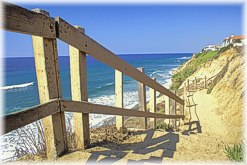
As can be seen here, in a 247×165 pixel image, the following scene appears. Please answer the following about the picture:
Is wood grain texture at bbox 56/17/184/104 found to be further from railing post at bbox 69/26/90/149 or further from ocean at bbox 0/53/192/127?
ocean at bbox 0/53/192/127

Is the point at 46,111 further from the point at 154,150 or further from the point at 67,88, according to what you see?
the point at 67,88

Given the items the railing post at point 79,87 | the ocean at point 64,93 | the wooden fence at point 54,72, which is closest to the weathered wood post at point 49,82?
the wooden fence at point 54,72

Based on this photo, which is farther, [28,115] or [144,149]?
[144,149]

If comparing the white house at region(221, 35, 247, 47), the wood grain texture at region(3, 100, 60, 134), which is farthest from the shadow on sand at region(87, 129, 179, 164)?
the white house at region(221, 35, 247, 47)

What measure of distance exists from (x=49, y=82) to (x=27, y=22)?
1.88 ft

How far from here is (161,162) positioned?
2.43m

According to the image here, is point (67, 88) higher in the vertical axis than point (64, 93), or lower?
lower

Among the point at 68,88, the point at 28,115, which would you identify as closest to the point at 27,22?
the point at 28,115

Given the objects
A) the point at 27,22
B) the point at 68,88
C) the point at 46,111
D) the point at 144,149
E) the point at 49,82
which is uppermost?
the point at 27,22

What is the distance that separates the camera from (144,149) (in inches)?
119

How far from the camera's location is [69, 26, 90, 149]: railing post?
238cm

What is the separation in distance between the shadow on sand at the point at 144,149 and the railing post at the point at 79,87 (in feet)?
0.71

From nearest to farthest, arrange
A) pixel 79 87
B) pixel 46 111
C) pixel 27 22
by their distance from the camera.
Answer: pixel 27 22, pixel 46 111, pixel 79 87

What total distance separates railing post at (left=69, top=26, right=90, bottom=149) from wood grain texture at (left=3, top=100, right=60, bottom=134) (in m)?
0.42
